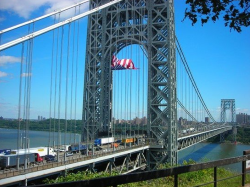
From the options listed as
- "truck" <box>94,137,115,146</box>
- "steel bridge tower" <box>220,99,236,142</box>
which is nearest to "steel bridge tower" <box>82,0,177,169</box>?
"truck" <box>94,137,115,146</box>

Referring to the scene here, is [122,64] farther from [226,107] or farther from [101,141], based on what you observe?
[226,107]

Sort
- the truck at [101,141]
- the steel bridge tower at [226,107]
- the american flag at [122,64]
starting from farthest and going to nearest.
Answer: the steel bridge tower at [226,107]
the american flag at [122,64]
the truck at [101,141]

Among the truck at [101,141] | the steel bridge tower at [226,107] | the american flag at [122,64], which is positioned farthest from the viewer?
the steel bridge tower at [226,107]

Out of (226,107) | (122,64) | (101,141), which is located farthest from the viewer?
(226,107)

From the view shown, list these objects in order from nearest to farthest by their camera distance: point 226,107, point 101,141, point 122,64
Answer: point 101,141
point 122,64
point 226,107

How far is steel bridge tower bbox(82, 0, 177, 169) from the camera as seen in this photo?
2748 centimetres

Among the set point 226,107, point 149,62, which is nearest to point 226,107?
point 226,107

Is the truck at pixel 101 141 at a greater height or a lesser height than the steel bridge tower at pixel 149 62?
lesser

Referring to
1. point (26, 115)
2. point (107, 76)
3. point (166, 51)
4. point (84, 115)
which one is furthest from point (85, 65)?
point (26, 115)

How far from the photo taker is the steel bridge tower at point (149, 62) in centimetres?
2748

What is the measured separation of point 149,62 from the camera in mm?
27828

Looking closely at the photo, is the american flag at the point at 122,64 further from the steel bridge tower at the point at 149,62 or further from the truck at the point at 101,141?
the truck at the point at 101,141

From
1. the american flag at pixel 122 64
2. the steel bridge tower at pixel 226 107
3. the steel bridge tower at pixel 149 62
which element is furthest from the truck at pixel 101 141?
the steel bridge tower at pixel 226 107

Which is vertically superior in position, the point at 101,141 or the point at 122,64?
the point at 122,64
